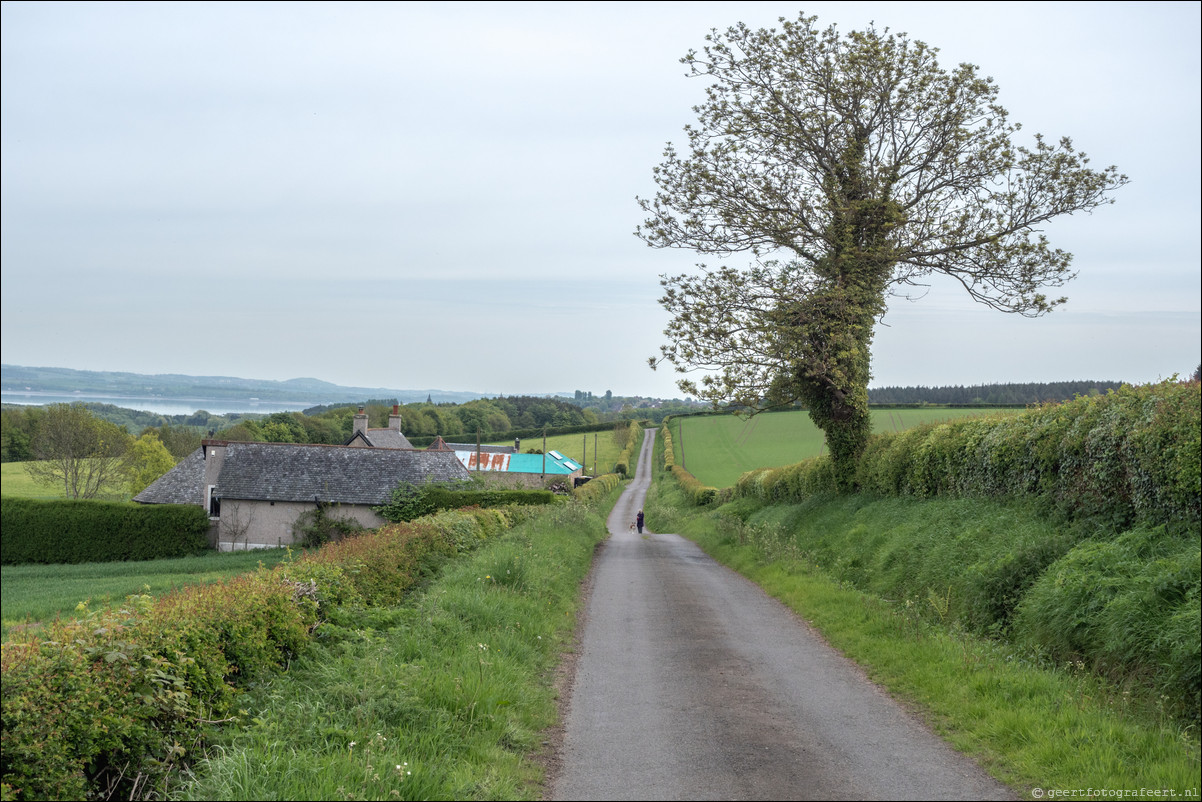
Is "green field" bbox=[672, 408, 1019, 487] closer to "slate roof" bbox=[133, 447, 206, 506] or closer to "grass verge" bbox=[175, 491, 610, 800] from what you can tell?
"slate roof" bbox=[133, 447, 206, 506]

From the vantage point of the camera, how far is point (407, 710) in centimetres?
640

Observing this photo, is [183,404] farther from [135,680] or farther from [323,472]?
[135,680]

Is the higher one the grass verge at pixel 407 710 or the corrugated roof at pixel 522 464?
the grass verge at pixel 407 710

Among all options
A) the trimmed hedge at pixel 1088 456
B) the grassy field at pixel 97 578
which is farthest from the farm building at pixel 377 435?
the trimmed hedge at pixel 1088 456

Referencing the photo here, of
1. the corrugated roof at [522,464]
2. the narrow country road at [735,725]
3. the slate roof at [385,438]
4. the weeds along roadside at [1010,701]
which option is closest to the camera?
the narrow country road at [735,725]

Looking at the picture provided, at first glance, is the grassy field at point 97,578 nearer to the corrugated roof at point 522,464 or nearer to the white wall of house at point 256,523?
the white wall of house at point 256,523

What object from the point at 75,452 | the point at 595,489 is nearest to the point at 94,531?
the point at 75,452

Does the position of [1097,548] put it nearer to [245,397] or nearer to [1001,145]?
[1001,145]

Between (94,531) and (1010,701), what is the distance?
4341 centimetres

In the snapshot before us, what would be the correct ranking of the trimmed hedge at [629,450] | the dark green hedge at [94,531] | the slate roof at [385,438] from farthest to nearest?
the trimmed hedge at [629,450] < the slate roof at [385,438] < the dark green hedge at [94,531]

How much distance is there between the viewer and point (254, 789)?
4.91 metres

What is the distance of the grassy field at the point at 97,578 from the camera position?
2367 centimetres

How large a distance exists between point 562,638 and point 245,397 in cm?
12890

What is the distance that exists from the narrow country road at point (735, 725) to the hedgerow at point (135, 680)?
9.86 ft
